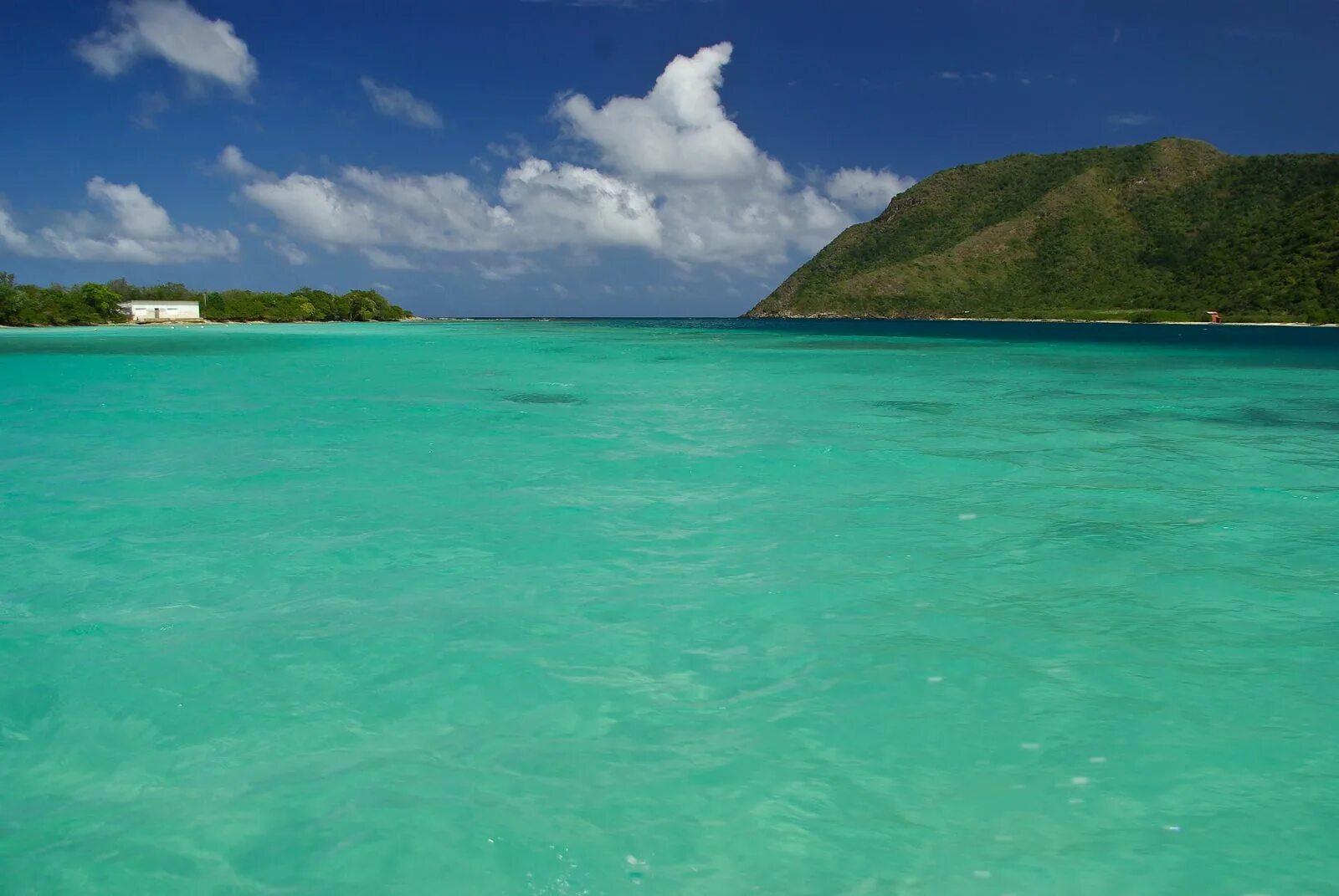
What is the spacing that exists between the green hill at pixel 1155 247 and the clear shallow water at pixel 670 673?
142m

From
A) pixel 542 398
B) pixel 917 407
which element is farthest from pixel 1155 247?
pixel 542 398

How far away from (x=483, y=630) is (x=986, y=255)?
200271mm

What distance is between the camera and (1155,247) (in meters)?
169

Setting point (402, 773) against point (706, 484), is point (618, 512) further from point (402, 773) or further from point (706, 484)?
point (402, 773)

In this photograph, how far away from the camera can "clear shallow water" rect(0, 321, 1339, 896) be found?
489cm

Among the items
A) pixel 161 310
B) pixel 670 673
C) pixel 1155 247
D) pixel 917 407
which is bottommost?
pixel 670 673

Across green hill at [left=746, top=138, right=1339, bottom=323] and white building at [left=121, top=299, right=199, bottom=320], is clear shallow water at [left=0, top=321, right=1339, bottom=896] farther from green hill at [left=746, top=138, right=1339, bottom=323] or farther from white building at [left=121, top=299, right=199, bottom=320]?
white building at [left=121, top=299, right=199, bottom=320]

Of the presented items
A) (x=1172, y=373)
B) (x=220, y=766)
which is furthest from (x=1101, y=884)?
(x=1172, y=373)

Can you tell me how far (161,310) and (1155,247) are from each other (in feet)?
586

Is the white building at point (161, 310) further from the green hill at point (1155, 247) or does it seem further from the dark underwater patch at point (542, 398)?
the green hill at point (1155, 247)

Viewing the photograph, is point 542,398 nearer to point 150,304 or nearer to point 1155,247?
point 150,304

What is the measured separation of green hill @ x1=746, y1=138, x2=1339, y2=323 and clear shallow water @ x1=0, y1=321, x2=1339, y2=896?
142314 mm

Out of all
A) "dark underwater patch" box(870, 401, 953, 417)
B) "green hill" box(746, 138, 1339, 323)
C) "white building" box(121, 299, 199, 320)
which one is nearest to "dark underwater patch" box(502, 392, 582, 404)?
"dark underwater patch" box(870, 401, 953, 417)

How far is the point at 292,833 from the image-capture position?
5012mm
